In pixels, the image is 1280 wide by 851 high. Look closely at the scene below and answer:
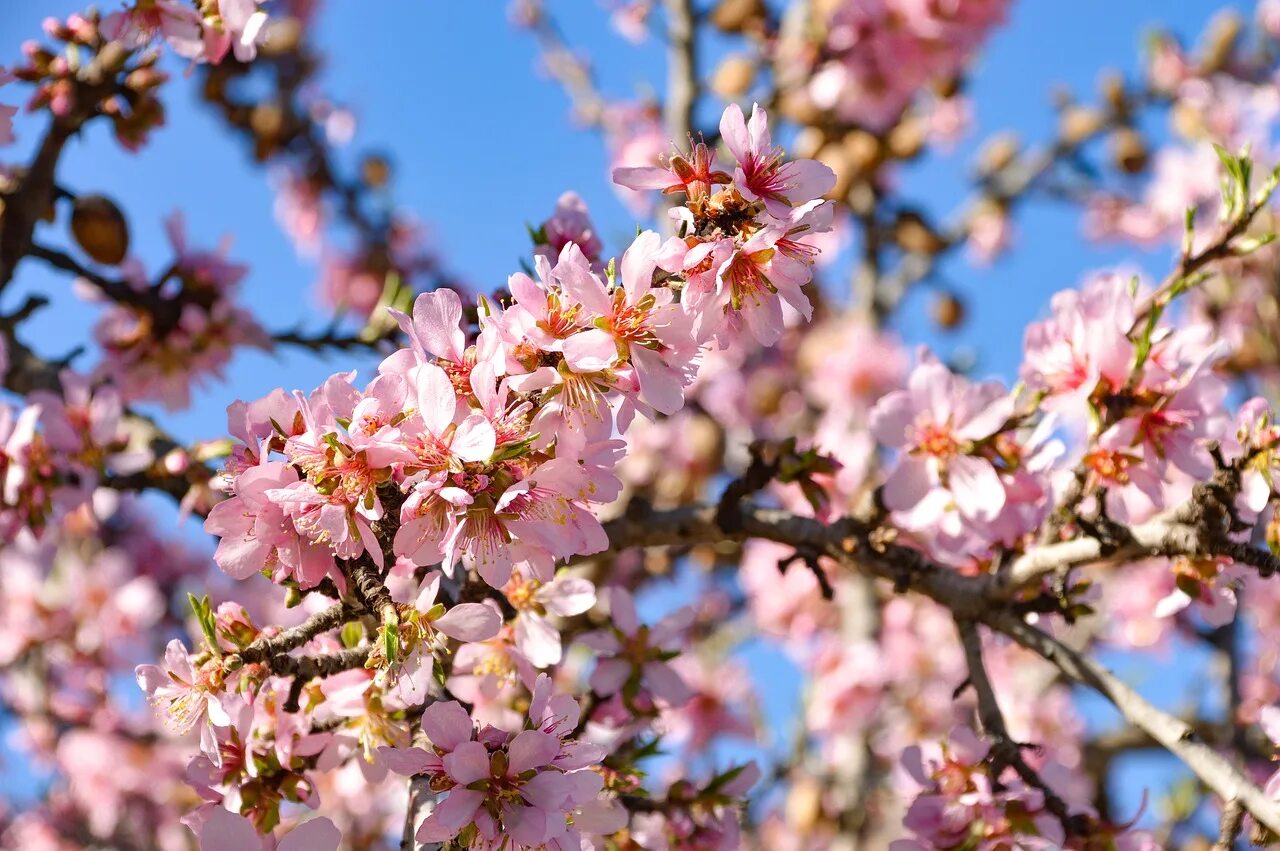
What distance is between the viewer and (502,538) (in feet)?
4.66

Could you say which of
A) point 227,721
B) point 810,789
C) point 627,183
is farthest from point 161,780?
point 627,183

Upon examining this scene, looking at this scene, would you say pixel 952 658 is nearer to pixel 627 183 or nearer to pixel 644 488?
pixel 644 488

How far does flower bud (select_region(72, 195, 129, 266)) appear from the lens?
261 cm

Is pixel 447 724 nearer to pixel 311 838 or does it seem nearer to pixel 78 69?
pixel 311 838

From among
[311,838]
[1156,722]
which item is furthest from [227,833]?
[1156,722]

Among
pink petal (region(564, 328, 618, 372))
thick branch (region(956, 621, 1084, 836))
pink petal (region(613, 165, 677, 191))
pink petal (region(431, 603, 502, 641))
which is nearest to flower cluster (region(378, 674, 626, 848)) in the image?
pink petal (region(431, 603, 502, 641))

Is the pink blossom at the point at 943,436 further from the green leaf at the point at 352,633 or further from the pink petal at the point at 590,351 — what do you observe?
the green leaf at the point at 352,633

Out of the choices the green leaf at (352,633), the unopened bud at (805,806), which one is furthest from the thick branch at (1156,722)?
the unopened bud at (805,806)

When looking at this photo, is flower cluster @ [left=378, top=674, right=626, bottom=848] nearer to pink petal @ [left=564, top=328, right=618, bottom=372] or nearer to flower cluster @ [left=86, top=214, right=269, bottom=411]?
pink petal @ [left=564, top=328, right=618, bottom=372]

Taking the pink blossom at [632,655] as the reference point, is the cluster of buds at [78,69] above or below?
above

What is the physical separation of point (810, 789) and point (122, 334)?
353 cm

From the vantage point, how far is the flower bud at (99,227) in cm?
261

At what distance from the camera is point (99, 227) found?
261 centimetres

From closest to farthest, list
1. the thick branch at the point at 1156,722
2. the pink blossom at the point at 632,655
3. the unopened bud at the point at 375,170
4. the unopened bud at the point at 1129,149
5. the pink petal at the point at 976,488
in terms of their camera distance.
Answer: the thick branch at the point at 1156,722 < the pink petal at the point at 976,488 < the pink blossom at the point at 632,655 < the unopened bud at the point at 1129,149 < the unopened bud at the point at 375,170
